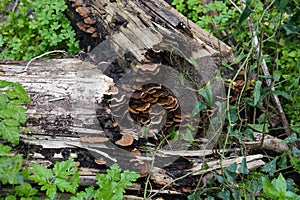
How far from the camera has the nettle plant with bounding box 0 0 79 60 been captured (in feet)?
13.5

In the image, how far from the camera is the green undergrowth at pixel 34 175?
2174mm

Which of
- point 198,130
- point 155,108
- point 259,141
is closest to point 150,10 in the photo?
point 155,108

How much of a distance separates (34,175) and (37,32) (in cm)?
250

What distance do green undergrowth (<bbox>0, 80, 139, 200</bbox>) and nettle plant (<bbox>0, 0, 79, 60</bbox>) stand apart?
5.72 ft

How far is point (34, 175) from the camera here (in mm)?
2416

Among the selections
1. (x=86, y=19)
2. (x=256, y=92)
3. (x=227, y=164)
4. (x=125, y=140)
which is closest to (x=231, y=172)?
(x=227, y=164)

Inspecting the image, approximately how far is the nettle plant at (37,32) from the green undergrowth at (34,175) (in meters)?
1.74

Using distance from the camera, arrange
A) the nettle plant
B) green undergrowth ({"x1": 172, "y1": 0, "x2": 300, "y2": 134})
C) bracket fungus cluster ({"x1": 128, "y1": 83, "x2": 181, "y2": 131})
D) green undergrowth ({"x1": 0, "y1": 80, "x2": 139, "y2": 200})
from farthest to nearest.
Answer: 1. the nettle plant
2. green undergrowth ({"x1": 172, "y1": 0, "x2": 300, "y2": 134})
3. bracket fungus cluster ({"x1": 128, "y1": 83, "x2": 181, "y2": 131})
4. green undergrowth ({"x1": 0, "y1": 80, "x2": 139, "y2": 200})

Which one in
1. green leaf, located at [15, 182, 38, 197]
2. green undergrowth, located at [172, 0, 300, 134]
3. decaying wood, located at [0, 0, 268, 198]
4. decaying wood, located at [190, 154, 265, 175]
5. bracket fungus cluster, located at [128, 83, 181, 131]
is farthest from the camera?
green undergrowth, located at [172, 0, 300, 134]

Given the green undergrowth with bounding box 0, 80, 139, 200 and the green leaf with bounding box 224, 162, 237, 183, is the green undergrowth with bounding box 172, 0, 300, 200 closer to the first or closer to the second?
the green leaf with bounding box 224, 162, 237, 183

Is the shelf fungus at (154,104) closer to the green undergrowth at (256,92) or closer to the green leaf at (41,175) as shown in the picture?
the green undergrowth at (256,92)

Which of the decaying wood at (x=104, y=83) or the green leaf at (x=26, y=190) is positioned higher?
the decaying wood at (x=104, y=83)

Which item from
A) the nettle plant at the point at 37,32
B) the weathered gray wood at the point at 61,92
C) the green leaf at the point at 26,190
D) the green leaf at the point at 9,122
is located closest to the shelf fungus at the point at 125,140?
the weathered gray wood at the point at 61,92

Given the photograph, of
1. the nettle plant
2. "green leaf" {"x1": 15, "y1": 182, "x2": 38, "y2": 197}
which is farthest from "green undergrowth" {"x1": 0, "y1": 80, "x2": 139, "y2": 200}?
the nettle plant
